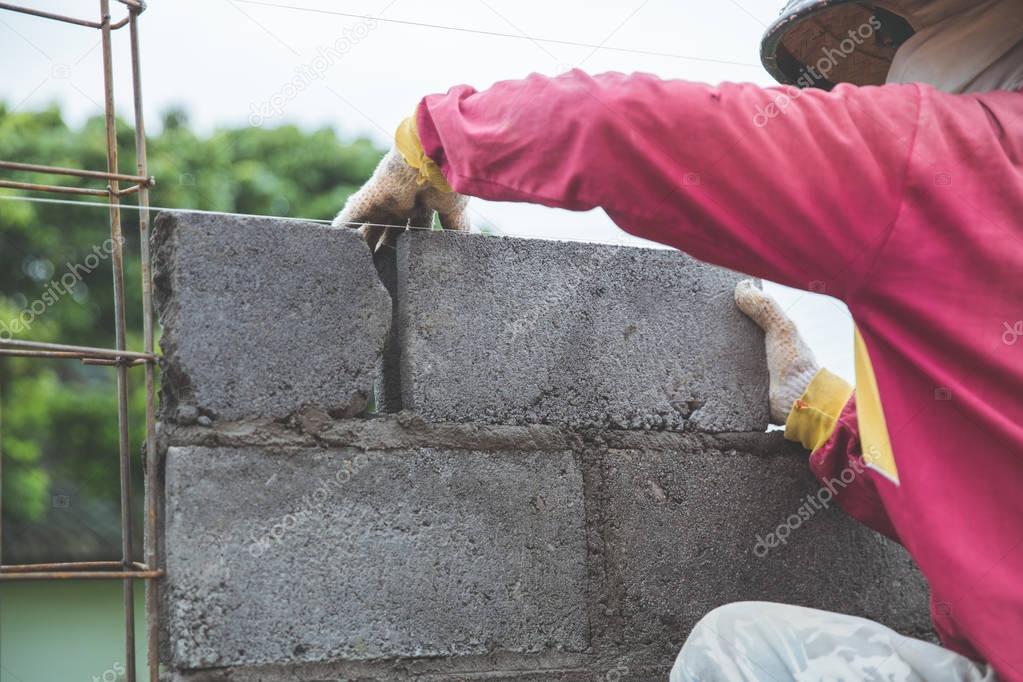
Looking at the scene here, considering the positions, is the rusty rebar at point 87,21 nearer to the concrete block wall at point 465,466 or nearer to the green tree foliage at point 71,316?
the concrete block wall at point 465,466

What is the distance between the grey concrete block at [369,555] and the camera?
2105 millimetres

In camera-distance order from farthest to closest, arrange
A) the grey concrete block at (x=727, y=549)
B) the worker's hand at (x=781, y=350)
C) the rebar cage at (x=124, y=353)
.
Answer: the worker's hand at (x=781, y=350) → the grey concrete block at (x=727, y=549) → the rebar cage at (x=124, y=353)

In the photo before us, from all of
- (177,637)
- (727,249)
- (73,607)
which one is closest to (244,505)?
(177,637)

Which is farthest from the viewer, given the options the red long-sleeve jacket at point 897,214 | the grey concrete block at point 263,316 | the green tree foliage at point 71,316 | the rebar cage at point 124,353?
the green tree foliage at point 71,316

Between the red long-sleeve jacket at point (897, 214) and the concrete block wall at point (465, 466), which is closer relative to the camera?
the red long-sleeve jacket at point (897, 214)

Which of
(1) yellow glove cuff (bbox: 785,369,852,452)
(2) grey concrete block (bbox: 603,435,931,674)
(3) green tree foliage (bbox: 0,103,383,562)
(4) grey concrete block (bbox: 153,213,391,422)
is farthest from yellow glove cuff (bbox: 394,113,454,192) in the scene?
(3) green tree foliage (bbox: 0,103,383,562)

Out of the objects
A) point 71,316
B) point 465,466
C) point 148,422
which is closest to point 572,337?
point 465,466

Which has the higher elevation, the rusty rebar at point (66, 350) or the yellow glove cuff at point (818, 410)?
the rusty rebar at point (66, 350)

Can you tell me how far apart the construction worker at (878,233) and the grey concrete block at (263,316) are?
514 millimetres

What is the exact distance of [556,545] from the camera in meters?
2.41

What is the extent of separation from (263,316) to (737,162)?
1025mm

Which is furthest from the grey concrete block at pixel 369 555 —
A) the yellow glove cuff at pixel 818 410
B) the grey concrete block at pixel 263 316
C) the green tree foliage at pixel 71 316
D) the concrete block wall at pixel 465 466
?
the green tree foliage at pixel 71 316

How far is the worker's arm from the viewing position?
8.30 feet

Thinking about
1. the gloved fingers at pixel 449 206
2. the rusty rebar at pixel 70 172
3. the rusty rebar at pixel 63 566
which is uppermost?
the rusty rebar at pixel 70 172
